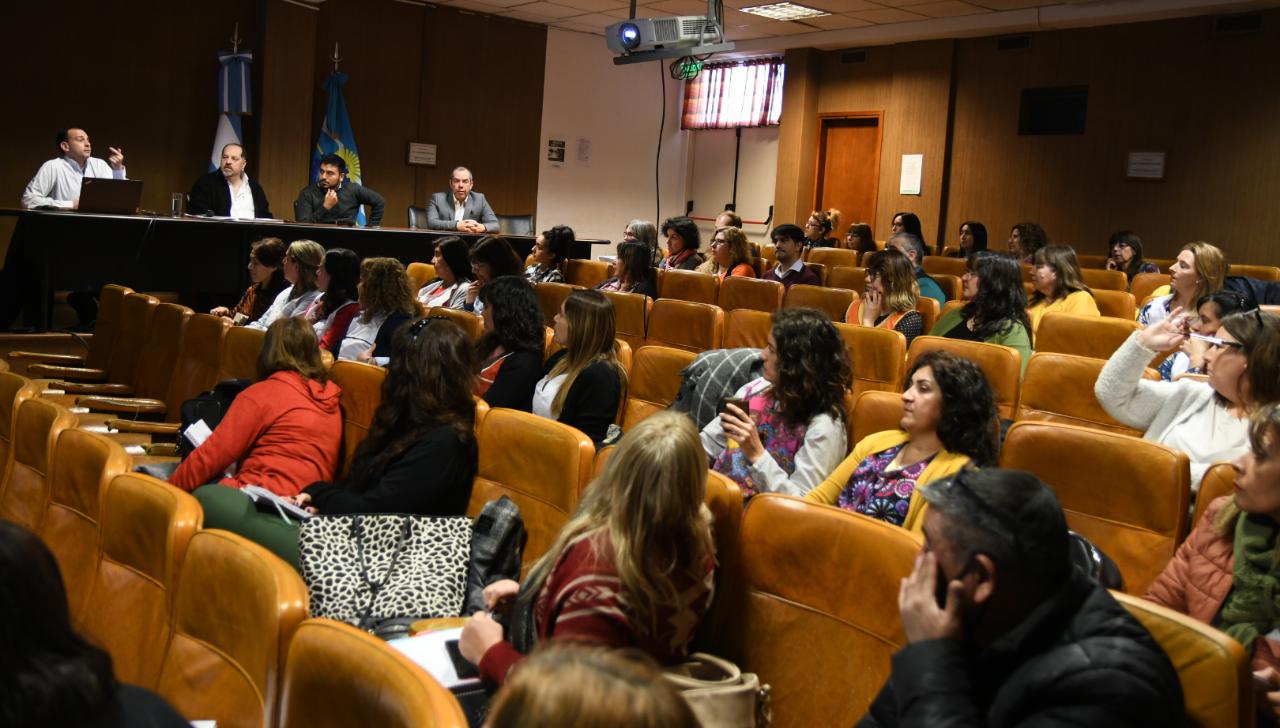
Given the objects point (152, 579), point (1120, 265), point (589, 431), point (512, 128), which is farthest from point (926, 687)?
point (512, 128)

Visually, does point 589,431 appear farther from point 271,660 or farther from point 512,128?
point 512,128

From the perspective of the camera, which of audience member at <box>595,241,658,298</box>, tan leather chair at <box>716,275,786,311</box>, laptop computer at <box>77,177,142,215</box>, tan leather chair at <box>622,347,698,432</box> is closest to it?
tan leather chair at <box>622,347,698,432</box>

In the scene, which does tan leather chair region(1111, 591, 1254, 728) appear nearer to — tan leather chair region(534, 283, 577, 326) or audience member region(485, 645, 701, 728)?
A: audience member region(485, 645, 701, 728)

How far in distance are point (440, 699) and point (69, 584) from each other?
5.15ft

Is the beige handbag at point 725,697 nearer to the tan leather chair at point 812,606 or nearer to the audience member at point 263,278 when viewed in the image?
the tan leather chair at point 812,606

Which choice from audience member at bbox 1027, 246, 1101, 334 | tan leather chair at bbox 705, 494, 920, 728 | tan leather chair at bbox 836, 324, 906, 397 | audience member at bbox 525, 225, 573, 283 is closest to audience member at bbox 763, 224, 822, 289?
audience member at bbox 525, 225, 573, 283

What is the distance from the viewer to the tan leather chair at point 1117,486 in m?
2.55

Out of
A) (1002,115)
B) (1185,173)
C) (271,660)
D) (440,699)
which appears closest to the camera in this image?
(440,699)

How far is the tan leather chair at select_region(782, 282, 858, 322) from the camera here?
5.83 metres

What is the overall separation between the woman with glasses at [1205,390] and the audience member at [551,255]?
178 inches

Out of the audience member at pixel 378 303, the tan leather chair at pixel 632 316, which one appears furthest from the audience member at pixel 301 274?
the tan leather chair at pixel 632 316

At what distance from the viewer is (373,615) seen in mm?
2387

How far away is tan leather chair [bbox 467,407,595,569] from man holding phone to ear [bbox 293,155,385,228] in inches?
243

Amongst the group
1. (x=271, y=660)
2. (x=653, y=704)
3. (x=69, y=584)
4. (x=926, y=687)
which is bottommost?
(x=69, y=584)
